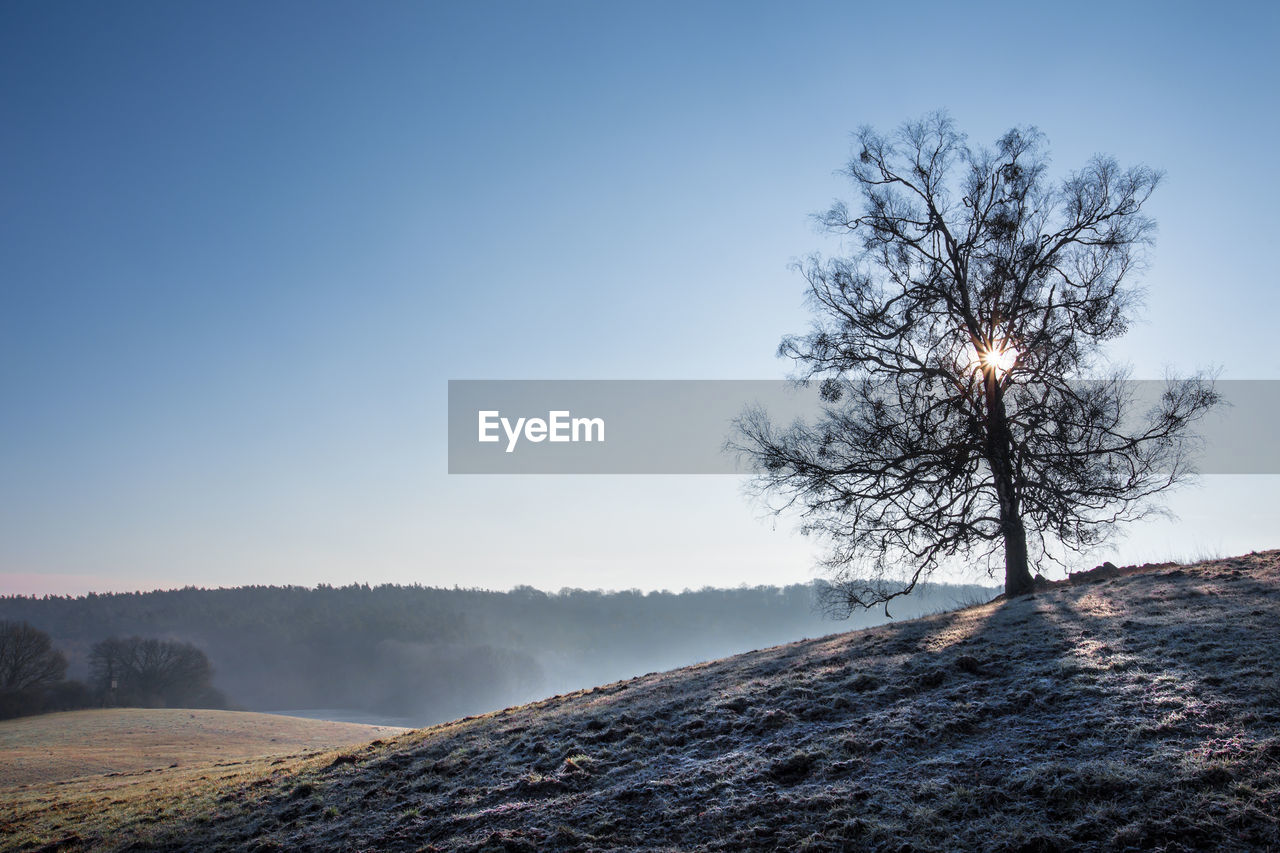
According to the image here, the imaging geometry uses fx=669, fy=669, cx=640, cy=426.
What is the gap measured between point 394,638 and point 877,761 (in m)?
155

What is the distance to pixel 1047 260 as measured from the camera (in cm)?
1678

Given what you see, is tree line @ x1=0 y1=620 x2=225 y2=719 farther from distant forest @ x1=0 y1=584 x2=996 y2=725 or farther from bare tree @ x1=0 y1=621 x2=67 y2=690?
distant forest @ x1=0 y1=584 x2=996 y2=725

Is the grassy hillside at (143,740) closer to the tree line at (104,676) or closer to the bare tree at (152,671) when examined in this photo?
the tree line at (104,676)

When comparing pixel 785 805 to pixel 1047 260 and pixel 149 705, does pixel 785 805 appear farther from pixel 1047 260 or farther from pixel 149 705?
pixel 149 705

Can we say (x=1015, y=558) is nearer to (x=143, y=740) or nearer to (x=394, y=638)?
(x=143, y=740)

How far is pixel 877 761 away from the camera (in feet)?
21.7

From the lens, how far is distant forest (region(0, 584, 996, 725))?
133 m

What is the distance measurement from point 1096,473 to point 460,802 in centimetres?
1485

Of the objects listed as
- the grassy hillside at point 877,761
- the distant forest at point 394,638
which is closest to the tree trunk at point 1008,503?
the grassy hillside at point 877,761

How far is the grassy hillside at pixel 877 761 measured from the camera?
16.8ft

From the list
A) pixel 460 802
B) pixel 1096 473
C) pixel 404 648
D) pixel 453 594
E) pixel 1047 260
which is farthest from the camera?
pixel 453 594

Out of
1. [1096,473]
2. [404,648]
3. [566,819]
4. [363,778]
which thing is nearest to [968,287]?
[1096,473]

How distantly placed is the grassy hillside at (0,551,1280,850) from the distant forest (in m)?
109

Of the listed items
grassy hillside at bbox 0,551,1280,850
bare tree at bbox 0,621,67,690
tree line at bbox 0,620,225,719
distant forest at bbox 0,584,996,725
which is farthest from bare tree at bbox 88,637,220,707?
grassy hillside at bbox 0,551,1280,850
